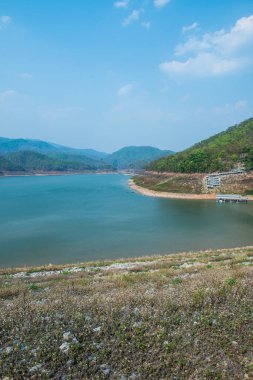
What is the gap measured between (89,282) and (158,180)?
7016cm

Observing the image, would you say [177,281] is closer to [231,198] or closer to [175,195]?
[231,198]

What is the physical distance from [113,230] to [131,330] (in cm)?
2554

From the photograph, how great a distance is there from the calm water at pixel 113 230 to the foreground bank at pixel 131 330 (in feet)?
45.5

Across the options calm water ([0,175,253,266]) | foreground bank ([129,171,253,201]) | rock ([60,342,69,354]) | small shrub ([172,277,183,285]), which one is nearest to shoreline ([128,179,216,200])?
foreground bank ([129,171,253,201])

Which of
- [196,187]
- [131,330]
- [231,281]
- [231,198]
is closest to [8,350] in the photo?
[131,330]

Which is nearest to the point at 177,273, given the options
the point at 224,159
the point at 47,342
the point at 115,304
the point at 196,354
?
the point at 115,304

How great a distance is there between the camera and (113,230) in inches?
1287

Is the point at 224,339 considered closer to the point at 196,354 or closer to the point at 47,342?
the point at 196,354

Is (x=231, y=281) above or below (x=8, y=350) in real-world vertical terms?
above

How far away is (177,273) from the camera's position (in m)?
12.0

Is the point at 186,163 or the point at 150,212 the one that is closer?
the point at 150,212

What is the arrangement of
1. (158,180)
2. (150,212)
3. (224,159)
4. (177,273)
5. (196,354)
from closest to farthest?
(196,354) → (177,273) → (150,212) → (224,159) → (158,180)

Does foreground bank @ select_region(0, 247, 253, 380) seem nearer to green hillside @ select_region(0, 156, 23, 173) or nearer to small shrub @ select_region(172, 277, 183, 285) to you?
small shrub @ select_region(172, 277, 183, 285)

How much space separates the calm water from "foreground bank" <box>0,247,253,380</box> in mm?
13881
